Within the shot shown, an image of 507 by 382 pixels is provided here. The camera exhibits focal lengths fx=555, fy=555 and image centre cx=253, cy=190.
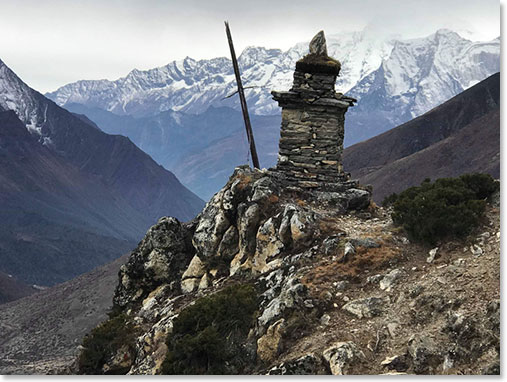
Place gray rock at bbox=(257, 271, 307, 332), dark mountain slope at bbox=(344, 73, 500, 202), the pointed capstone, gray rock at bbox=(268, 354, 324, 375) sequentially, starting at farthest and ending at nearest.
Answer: dark mountain slope at bbox=(344, 73, 500, 202)
the pointed capstone
gray rock at bbox=(257, 271, 307, 332)
gray rock at bbox=(268, 354, 324, 375)

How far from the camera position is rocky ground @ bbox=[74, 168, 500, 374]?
9305mm

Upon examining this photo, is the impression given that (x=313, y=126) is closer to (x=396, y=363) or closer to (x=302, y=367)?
(x=302, y=367)

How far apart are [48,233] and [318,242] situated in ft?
548

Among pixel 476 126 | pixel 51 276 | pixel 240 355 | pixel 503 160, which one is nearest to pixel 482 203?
pixel 503 160

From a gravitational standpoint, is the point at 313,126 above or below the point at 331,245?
above

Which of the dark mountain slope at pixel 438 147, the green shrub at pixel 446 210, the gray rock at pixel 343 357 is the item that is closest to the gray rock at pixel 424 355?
the gray rock at pixel 343 357

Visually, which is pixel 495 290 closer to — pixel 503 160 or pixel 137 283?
pixel 503 160

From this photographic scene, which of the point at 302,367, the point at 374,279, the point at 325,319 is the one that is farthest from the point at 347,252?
the point at 302,367

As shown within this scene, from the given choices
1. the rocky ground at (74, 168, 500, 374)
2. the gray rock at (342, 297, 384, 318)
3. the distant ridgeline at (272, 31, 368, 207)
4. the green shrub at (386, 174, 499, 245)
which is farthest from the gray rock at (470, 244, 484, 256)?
the distant ridgeline at (272, 31, 368, 207)

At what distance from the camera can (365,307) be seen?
10.9 metres

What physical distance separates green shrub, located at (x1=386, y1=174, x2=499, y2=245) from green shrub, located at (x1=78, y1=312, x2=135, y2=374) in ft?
25.1

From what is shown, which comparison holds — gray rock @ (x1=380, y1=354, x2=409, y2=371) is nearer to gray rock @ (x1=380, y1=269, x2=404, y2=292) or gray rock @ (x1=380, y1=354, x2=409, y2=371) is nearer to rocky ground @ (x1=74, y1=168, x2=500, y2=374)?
rocky ground @ (x1=74, y1=168, x2=500, y2=374)

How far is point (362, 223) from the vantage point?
15969 mm

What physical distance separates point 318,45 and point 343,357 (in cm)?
1151
